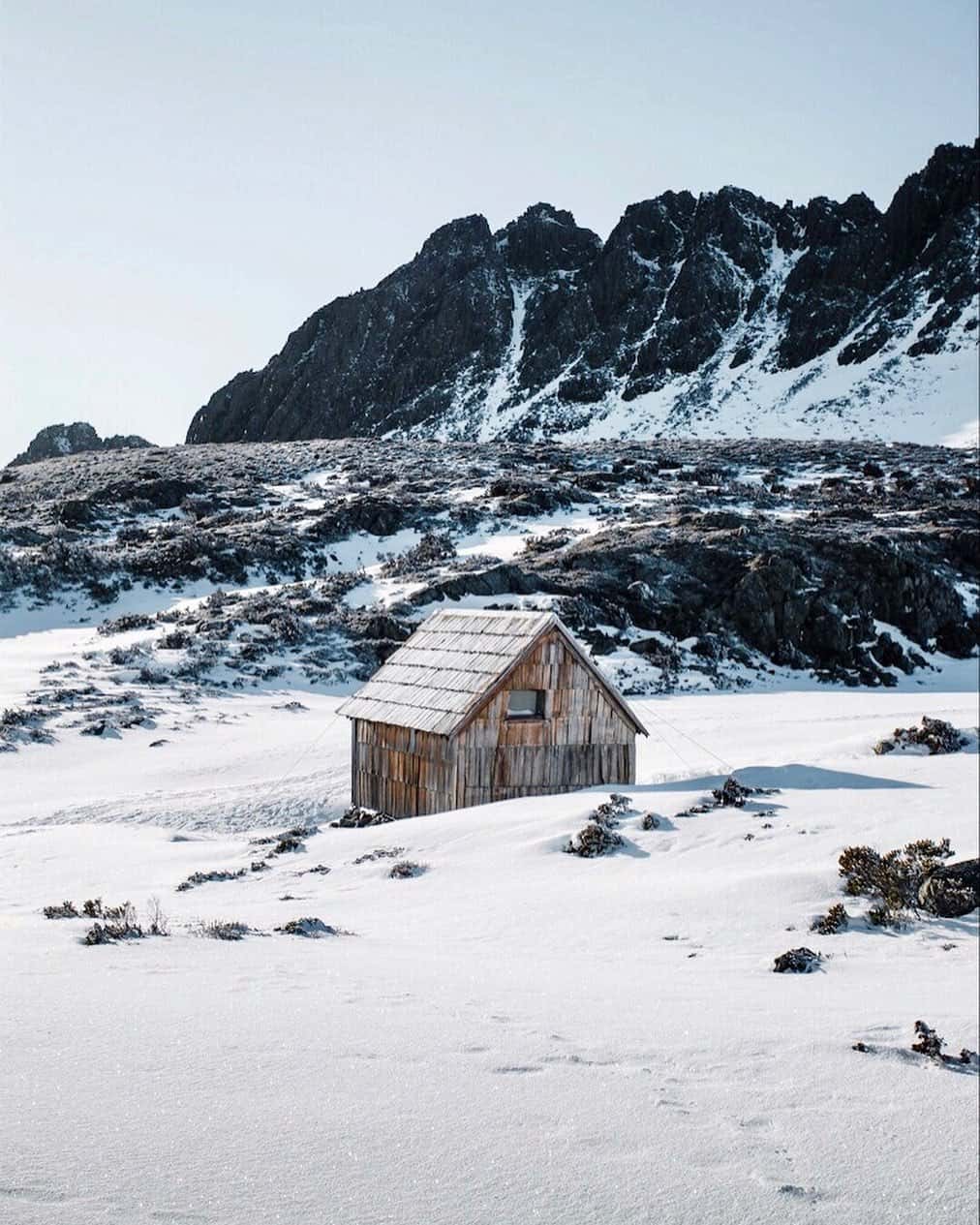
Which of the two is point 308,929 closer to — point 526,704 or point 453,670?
point 526,704

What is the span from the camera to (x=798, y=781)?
1652 cm

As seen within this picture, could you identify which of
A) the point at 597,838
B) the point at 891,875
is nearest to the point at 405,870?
the point at 597,838

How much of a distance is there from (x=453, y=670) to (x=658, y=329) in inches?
4118

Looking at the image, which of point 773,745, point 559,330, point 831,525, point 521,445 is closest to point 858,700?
point 773,745

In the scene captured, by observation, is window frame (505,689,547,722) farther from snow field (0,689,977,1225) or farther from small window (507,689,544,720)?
snow field (0,689,977,1225)

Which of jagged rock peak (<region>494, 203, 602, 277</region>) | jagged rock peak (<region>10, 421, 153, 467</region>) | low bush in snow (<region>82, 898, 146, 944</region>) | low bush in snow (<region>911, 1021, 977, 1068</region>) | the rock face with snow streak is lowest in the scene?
low bush in snow (<region>911, 1021, 977, 1068</region>)

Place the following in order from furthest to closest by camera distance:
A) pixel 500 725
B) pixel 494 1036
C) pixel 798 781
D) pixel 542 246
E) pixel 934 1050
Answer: pixel 542 246, pixel 500 725, pixel 798 781, pixel 934 1050, pixel 494 1036

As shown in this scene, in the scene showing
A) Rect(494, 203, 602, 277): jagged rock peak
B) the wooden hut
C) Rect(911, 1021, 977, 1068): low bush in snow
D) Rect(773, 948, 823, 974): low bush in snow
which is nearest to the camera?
Rect(911, 1021, 977, 1068): low bush in snow

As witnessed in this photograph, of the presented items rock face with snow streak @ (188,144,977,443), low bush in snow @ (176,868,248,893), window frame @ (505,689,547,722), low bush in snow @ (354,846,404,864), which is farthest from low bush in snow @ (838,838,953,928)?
rock face with snow streak @ (188,144,977,443)

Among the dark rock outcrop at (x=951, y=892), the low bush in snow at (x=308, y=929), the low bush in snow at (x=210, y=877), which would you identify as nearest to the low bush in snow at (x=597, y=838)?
the dark rock outcrop at (x=951, y=892)

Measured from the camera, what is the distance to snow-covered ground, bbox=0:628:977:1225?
12.5 feet

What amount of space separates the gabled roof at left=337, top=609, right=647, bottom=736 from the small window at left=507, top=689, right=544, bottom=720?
685mm

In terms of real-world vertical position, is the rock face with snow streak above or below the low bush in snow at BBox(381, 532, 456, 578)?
above

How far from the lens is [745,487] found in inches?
2108
